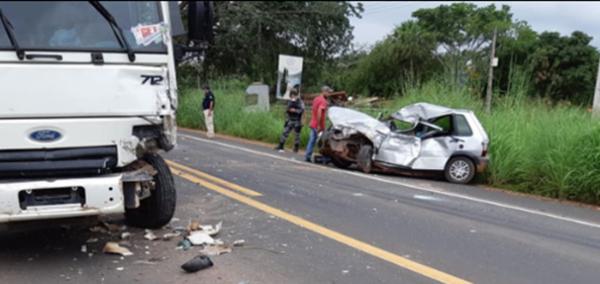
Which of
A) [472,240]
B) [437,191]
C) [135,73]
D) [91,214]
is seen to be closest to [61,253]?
[91,214]

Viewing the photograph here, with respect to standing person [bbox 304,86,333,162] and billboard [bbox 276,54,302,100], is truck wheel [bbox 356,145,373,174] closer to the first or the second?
standing person [bbox 304,86,333,162]

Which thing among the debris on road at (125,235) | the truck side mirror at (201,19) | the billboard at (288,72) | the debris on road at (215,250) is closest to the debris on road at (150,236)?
the debris on road at (125,235)

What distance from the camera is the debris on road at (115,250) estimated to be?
519cm

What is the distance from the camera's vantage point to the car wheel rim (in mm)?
10711

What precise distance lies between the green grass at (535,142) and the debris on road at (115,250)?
7.16 m

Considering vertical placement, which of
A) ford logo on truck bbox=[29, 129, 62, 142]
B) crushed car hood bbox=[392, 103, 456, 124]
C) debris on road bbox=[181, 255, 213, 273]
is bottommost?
debris on road bbox=[181, 255, 213, 273]

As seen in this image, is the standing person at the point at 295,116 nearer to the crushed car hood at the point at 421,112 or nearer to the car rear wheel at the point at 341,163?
the car rear wheel at the point at 341,163

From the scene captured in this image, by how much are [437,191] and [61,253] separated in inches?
237

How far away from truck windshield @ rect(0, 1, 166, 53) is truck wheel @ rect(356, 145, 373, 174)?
6732 millimetres

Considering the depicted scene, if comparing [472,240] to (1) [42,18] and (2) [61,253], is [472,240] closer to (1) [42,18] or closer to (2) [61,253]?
(2) [61,253]

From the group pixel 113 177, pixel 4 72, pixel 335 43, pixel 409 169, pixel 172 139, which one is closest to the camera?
pixel 4 72

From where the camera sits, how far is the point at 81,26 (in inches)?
193

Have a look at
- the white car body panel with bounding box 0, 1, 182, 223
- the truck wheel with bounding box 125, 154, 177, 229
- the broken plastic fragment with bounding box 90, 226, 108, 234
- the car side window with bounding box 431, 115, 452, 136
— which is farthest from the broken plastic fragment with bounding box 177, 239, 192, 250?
the car side window with bounding box 431, 115, 452, 136

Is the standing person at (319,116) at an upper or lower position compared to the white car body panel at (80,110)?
lower
